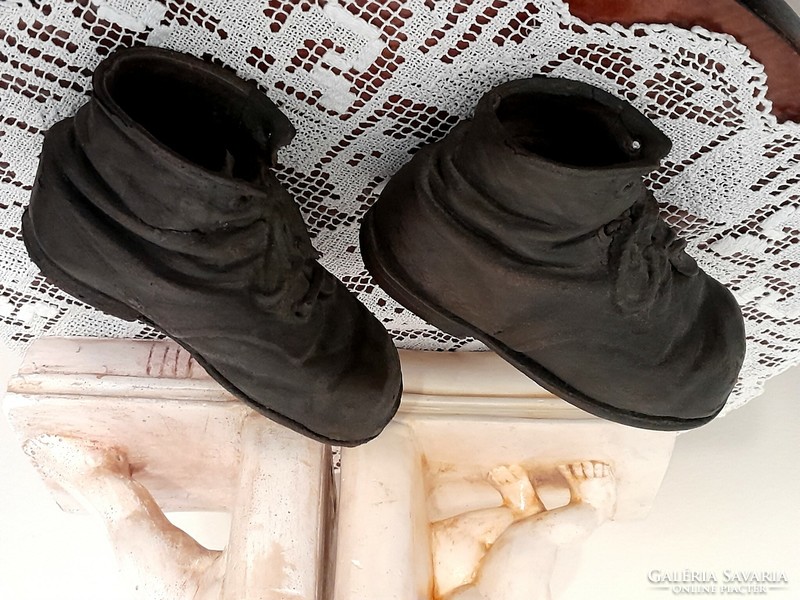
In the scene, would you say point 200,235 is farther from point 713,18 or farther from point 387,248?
point 713,18

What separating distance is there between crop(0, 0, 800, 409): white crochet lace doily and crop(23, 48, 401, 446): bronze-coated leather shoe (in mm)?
27

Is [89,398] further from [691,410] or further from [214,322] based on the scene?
[691,410]

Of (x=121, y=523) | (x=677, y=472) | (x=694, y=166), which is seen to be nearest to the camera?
(x=694, y=166)

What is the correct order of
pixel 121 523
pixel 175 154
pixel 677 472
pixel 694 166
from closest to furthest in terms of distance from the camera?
pixel 175 154
pixel 694 166
pixel 121 523
pixel 677 472

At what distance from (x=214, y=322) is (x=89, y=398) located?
227 mm

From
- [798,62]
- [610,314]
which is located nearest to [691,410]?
[610,314]

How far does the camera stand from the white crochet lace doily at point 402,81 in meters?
0.46

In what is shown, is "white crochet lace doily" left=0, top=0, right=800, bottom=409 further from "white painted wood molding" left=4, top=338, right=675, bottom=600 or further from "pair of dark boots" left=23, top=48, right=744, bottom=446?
"white painted wood molding" left=4, top=338, right=675, bottom=600

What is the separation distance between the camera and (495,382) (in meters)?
0.68

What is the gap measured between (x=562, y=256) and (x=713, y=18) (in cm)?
15

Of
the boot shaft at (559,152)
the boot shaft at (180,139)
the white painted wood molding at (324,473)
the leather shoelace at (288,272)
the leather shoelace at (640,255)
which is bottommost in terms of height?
the white painted wood molding at (324,473)

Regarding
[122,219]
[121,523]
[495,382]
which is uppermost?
[122,219]

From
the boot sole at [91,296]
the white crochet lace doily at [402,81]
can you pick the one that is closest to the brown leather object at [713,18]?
the white crochet lace doily at [402,81]

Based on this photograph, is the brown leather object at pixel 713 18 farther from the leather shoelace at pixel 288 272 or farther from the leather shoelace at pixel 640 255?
the leather shoelace at pixel 288 272
